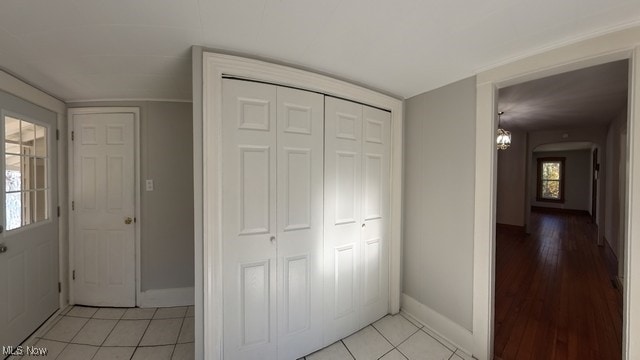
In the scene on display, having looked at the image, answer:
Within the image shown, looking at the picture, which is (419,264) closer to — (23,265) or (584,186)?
(23,265)

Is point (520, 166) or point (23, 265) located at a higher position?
point (520, 166)

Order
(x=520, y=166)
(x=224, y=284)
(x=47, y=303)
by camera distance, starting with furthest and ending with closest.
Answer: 1. (x=520, y=166)
2. (x=47, y=303)
3. (x=224, y=284)

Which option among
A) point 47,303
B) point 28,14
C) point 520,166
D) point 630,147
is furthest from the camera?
point 520,166

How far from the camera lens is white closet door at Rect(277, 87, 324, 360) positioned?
1.72 m

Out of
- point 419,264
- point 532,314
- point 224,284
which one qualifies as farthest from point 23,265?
point 532,314

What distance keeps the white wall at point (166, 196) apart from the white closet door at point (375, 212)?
1863 millimetres

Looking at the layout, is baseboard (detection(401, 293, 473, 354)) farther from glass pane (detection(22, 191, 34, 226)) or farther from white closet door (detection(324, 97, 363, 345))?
glass pane (detection(22, 191, 34, 226))

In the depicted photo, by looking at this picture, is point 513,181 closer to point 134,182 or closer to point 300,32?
point 300,32

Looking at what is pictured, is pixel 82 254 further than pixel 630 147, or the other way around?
pixel 82 254

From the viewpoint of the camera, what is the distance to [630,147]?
4.25 feet

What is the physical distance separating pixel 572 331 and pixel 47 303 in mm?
4828

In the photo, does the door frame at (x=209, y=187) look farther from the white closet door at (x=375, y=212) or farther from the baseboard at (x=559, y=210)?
the baseboard at (x=559, y=210)

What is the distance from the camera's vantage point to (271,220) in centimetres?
168

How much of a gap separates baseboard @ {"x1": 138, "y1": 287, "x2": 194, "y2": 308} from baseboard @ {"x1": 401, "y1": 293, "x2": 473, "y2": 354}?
2.29 metres
